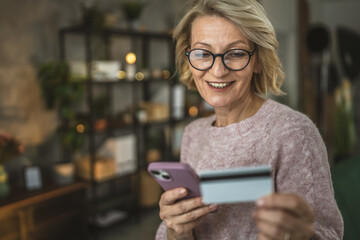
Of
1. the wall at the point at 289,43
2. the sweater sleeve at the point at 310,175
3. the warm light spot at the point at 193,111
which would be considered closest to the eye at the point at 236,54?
the sweater sleeve at the point at 310,175

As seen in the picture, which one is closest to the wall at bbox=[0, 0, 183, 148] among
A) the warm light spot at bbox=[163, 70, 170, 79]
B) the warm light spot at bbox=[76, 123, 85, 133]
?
the warm light spot at bbox=[76, 123, 85, 133]

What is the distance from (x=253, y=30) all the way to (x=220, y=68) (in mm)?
140

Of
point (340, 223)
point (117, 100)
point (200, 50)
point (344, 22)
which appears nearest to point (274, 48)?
point (200, 50)

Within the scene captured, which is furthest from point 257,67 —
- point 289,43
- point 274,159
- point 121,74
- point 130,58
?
point 289,43

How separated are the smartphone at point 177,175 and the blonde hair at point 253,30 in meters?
0.44

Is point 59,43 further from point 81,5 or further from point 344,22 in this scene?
point 344,22

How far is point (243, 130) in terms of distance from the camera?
107 centimetres

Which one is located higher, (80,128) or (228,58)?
(228,58)

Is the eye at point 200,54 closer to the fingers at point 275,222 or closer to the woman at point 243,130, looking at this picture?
the woman at point 243,130

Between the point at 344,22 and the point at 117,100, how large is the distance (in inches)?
189

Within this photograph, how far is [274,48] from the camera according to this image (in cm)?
107

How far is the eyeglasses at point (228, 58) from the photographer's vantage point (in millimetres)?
1000

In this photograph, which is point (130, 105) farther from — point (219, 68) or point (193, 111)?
point (219, 68)

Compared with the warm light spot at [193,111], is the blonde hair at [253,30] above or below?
above
